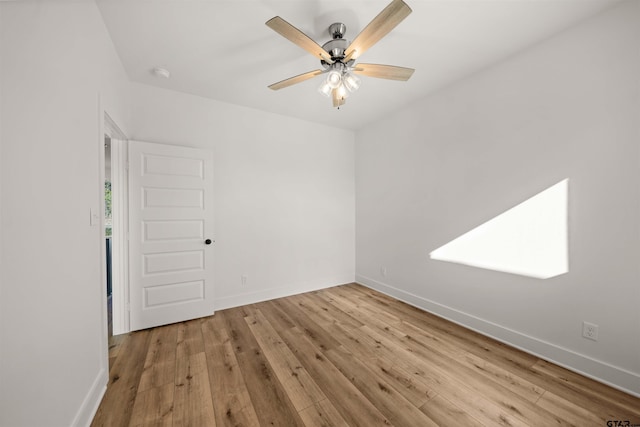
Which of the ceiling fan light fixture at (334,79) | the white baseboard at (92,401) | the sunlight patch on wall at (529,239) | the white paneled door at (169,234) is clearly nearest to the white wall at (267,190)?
the white paneled door at (169,234)

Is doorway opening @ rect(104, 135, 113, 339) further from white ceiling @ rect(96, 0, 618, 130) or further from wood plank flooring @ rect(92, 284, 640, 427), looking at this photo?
→ white ceiling @ rect(96, 0, 618, 130)

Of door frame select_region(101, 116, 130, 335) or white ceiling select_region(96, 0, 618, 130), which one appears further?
door frame select_region(101, 116, 130, 335)

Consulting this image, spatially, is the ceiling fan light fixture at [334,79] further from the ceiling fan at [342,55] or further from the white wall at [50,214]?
the white wall at [50,214]

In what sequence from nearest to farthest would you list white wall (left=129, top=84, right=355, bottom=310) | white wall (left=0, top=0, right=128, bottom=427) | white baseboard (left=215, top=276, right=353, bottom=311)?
white wall (left=0, top=0, right=128, bottom=427), white wall (left=129, top=84, right=355, bottom=310), white baseboard (left=215, top=276, right=353, bottom=311)

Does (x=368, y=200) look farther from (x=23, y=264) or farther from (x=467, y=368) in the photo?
(x=23, y=264)

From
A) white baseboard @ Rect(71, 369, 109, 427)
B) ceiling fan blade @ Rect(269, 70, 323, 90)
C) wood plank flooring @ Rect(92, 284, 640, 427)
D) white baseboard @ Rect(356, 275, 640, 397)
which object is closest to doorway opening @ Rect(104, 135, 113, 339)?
wood plank flooring @ Rect(92, 284, 640, 427)

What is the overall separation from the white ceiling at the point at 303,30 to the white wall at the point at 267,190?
1.45 feet

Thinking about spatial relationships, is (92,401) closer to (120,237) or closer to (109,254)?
(120,237)

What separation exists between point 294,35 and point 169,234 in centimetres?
247

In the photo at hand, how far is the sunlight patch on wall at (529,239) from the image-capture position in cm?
204

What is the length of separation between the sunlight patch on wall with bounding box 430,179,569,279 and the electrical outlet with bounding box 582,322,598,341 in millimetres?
408

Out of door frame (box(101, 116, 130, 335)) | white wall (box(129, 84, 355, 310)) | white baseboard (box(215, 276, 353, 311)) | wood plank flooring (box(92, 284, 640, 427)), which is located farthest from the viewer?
white baseboard (box(215, 276, 353, 311))

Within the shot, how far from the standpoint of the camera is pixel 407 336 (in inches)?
98.6

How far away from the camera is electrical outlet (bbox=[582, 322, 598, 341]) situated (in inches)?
73.8
